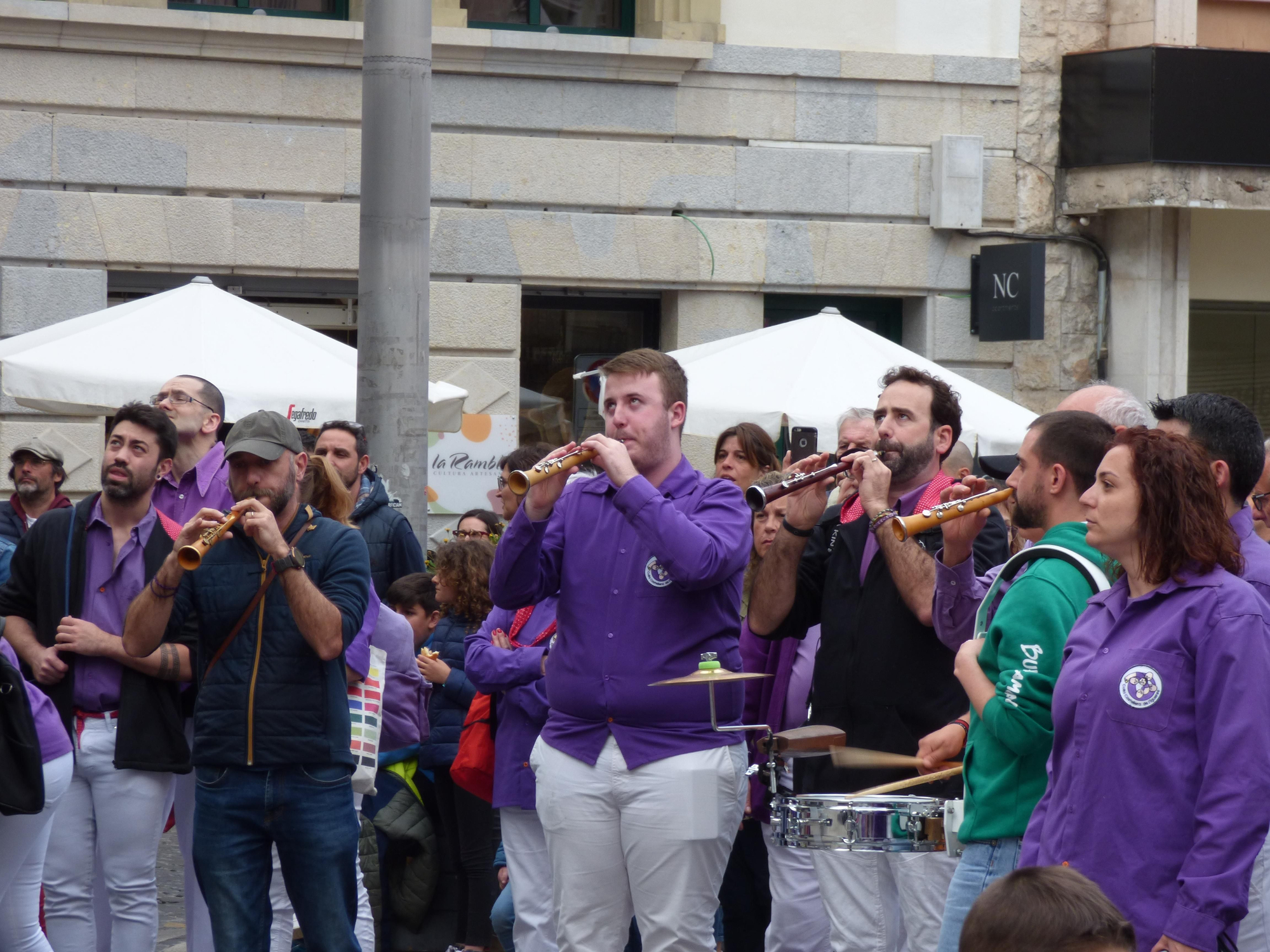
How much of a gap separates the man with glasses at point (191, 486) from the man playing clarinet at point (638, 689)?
1426 millimetres

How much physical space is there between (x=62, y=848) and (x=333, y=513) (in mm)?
1522

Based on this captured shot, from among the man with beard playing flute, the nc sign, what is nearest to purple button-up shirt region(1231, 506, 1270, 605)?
the man with beard playing flute

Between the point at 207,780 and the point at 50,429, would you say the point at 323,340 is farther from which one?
the point at 207,780

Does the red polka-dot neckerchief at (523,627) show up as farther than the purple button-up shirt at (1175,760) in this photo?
Yes

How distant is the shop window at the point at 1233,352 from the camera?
13.8m

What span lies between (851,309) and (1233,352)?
135 inches

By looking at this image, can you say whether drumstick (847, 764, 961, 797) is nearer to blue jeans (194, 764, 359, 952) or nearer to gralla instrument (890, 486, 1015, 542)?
gralla instrument (890, 486, 1015, 542)

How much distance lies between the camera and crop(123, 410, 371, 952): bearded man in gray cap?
16.6 ft

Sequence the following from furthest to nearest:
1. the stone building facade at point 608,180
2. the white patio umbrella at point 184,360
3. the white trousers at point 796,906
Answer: the stone building facade at point 608,180, the white patio umbrella at point 184,360, the white trousers at point 796,906

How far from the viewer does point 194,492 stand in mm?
6301

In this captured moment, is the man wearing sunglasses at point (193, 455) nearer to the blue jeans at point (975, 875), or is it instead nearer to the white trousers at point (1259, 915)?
the blue jeans at point (975, 875)

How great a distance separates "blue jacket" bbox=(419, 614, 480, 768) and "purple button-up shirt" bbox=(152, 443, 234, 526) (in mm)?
1200

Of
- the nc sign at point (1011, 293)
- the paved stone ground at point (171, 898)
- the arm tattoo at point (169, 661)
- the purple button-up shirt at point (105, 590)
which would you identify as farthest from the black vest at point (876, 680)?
the nc sign at point (1011, 293)

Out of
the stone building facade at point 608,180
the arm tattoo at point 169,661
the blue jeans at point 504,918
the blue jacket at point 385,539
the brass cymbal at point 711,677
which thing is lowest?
the blue jeans at point 504,918
